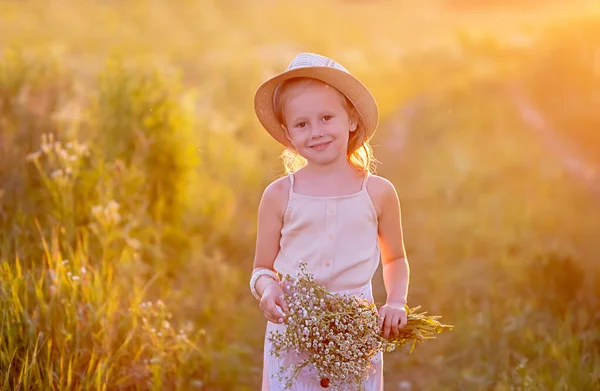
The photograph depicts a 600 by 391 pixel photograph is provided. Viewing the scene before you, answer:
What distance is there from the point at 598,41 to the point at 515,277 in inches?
125

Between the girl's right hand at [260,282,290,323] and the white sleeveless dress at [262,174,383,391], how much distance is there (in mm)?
129

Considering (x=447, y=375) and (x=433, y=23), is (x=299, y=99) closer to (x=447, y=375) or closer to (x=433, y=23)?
(x=447, y=375)

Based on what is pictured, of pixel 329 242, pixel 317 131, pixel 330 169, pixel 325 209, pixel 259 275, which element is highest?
pixel 317 131

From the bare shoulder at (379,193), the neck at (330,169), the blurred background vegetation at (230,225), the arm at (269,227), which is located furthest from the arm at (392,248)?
the blurred background vegetation at (230,225)

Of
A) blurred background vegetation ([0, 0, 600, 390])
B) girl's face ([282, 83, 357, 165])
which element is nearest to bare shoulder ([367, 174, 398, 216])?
girl's face ([282, 83, 357, 165])

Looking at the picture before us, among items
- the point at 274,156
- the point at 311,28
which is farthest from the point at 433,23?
the point at 274,156

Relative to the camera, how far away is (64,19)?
23.9 meters

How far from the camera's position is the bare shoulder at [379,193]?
104 inches

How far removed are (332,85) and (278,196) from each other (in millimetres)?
437

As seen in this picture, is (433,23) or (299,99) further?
(433,23)

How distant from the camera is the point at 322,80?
8.42 ft

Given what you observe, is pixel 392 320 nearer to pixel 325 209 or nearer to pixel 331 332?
pixel 331 332

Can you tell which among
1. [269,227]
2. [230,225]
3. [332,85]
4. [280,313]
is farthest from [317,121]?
[230,225]

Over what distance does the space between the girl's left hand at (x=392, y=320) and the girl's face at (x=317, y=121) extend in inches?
22.3
